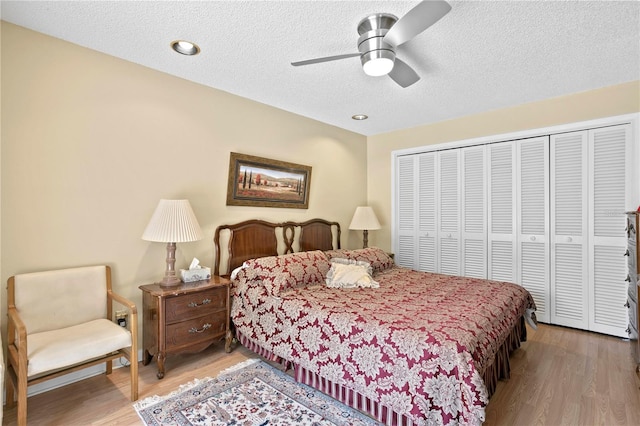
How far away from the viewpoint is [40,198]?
2.31 metres

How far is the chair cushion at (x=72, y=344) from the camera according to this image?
1.86 meters

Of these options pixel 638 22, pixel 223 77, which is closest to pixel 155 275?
pixel 223 77

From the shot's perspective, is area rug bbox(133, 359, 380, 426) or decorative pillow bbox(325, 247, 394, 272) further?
decorative pillow bbox(325, 247, 394, 272)

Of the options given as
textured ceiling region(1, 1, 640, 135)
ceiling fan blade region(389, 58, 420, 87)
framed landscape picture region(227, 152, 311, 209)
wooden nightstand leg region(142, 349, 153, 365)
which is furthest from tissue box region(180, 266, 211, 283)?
ceiling fan blade region(389, 58, 420, 87)

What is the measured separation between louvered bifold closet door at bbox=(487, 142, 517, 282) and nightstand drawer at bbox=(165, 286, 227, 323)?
3213mm

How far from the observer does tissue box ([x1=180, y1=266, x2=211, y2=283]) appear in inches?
113

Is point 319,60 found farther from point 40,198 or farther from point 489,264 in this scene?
point 489,264

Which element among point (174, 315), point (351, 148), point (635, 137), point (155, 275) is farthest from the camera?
point (351, 148)

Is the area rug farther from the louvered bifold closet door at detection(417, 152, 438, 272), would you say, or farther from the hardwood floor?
the louvered bifold closet door at detection(417, 152, 438, 272)

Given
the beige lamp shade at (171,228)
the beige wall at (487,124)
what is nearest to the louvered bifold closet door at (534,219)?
the beige wall at (487,124)

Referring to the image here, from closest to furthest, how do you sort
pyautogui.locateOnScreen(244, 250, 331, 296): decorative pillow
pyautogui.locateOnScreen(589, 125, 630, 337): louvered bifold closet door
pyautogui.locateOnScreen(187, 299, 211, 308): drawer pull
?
1. pyautogui.locateOnScreen(187, 299, 211, 308): drawer pull
2. pyautogui.locateOnScreen(244, 250, 331, 296): decorative pillow
3. pyautogui.locateOnScreen(589, 125, 630, 337): louvered bifold closet door

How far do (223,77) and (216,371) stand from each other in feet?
8.47

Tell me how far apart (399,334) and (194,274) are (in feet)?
6.22

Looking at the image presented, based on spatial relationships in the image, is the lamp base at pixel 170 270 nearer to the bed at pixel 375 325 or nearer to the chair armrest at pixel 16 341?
the bed at pixel 375 325
